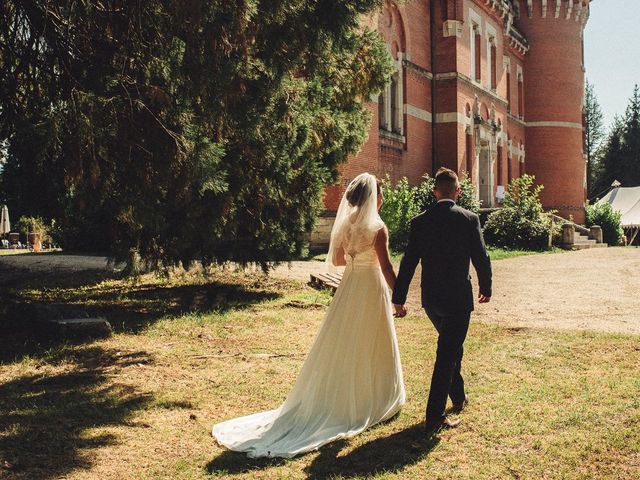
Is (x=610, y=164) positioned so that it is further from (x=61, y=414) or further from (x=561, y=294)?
(x=61, y=414)

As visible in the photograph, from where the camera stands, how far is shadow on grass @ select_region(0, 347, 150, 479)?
4.09 metres

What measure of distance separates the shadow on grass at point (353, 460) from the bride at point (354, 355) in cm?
26

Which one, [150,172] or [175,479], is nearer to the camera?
[175,479]

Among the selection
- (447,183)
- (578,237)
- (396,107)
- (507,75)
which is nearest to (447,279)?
(447,183)

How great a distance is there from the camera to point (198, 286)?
12039 millimetres

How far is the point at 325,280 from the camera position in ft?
39.3

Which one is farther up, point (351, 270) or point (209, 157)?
point (209, 157)

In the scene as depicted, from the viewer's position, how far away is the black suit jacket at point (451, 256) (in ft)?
15.0

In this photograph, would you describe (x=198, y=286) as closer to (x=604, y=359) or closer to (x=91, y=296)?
(x=91, y=296)

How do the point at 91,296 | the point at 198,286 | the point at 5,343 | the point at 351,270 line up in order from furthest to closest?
the point at 198,286, the point at 91,296, the point at 5,343, the point at 351,270

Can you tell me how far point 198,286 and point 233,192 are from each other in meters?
3.37

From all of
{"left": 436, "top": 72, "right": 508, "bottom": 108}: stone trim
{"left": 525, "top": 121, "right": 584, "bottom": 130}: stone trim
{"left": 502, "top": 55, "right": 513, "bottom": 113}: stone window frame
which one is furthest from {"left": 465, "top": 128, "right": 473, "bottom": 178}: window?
{"left": 525, "top": 121, "right": 584, "bottom": 130}: stone trim

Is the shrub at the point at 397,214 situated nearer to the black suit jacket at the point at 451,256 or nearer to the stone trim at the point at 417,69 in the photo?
the stone trim at the point at 417,69

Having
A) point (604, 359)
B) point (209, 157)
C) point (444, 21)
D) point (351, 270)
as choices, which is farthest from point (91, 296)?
point (444, 21)
